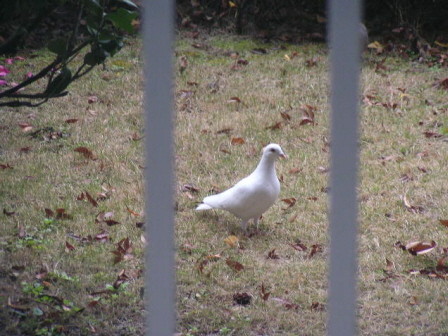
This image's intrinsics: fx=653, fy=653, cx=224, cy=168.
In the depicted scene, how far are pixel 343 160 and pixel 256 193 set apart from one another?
2.58 meters

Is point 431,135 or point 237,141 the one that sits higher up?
point 431,135

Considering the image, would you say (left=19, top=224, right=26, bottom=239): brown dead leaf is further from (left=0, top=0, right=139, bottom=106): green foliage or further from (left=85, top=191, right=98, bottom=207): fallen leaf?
(left=0, top=0, right=139, bottom=106): green foliage

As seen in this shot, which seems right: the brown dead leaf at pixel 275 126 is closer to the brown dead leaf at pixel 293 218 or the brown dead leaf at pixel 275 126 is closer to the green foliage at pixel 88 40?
the brown dead leaf at pixel 293 218

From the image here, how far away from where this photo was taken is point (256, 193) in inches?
155

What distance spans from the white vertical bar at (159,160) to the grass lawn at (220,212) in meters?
1.53

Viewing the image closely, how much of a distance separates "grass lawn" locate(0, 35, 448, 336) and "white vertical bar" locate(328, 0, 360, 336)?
1562mm

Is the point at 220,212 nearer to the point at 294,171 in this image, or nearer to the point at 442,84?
the point at 294,171

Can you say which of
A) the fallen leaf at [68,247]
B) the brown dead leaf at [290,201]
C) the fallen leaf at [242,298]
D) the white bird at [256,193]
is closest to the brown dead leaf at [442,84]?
the brown dead leaf at [290,201]

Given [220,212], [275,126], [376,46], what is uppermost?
[376,46]

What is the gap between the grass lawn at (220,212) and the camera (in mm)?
3086

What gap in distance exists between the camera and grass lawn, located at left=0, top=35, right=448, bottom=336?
3.09 m

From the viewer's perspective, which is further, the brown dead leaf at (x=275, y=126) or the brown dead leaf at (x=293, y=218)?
the brown dead leaf at (x=275, y=126)

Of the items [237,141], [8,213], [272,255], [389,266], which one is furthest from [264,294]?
[237,141]

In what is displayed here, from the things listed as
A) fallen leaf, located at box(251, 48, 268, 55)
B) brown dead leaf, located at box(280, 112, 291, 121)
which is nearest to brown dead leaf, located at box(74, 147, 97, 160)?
brown dead leaf, located at box(280, 112, 291, 121)
